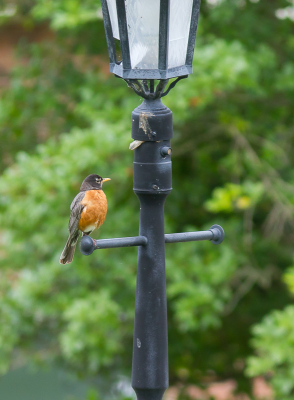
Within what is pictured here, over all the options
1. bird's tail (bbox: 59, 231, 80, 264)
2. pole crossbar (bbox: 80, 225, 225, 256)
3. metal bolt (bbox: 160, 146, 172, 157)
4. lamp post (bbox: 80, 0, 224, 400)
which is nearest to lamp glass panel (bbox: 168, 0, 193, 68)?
lamp post (bbox: 80, 0, 224, 400)

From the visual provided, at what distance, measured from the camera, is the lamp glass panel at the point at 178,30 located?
2287 mm

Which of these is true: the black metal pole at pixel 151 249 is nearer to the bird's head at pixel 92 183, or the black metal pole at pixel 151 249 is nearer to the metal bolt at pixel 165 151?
the metal bolt at pixel 165 151

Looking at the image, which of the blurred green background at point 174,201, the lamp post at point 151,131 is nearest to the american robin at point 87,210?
the lamp post at point 151,131

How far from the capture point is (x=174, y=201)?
5613 millimetres

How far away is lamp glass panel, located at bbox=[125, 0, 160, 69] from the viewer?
226 centimetres

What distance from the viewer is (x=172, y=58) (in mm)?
2320

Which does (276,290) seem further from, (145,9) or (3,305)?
(145,9)

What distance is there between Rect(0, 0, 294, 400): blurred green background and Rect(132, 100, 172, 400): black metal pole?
1999 millimetres

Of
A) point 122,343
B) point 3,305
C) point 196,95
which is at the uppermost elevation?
point 196,95

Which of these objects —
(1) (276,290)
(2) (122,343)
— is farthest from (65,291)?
(1) (276,290)

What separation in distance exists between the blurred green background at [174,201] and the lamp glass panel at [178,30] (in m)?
1.95

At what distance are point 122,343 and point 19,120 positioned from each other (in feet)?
8.16

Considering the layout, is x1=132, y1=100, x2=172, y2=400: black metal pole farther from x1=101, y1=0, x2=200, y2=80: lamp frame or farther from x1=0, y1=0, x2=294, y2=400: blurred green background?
x1=0, y1=0, x2=294, y2=400: blurred green background

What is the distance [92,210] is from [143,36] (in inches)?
45.4
